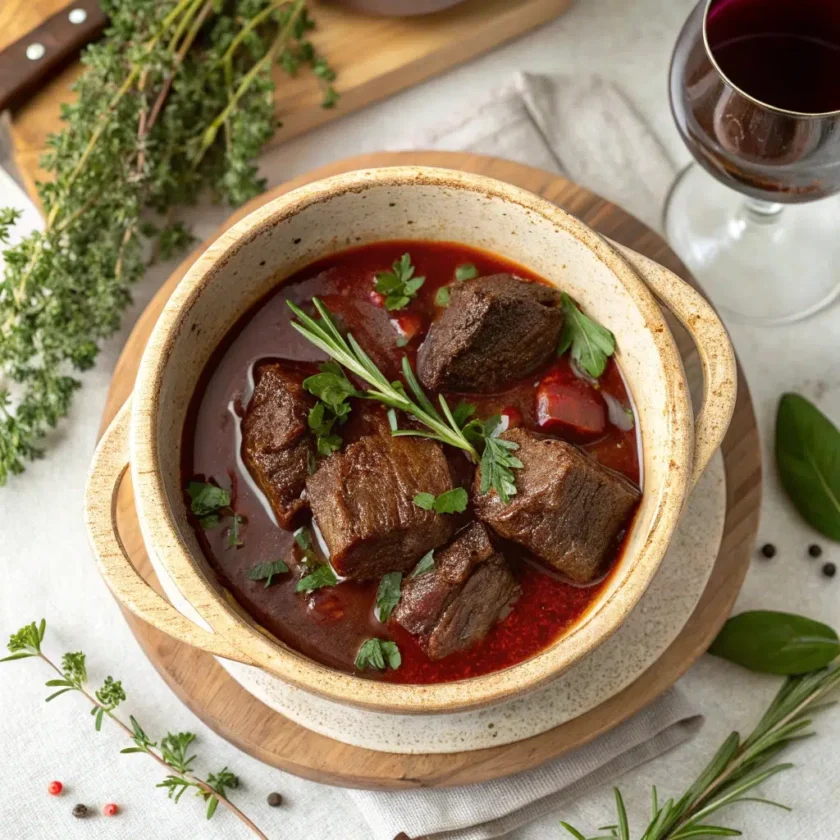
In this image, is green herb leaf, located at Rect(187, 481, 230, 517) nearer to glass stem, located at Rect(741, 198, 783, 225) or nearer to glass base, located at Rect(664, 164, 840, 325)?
glass base, located at Rect(664, 164, 840, 325)

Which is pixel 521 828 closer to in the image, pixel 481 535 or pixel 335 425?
pixel 481 535

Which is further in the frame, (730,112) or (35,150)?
(35,150)

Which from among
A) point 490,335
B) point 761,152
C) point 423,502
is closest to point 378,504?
point 423,502

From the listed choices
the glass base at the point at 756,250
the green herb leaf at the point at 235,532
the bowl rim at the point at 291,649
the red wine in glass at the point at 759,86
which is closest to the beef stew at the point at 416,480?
the green herb leaf at the point at 235,532

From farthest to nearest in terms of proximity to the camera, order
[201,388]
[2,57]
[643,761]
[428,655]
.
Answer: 1. [2,57]
2. [643,761]
3. [201,388]
4. [428,655]

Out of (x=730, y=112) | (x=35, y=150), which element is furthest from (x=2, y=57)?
(x=730, y=112)

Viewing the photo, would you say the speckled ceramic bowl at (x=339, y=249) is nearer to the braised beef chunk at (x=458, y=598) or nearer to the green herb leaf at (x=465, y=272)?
the green herb leaf at (x=465, y=272)
